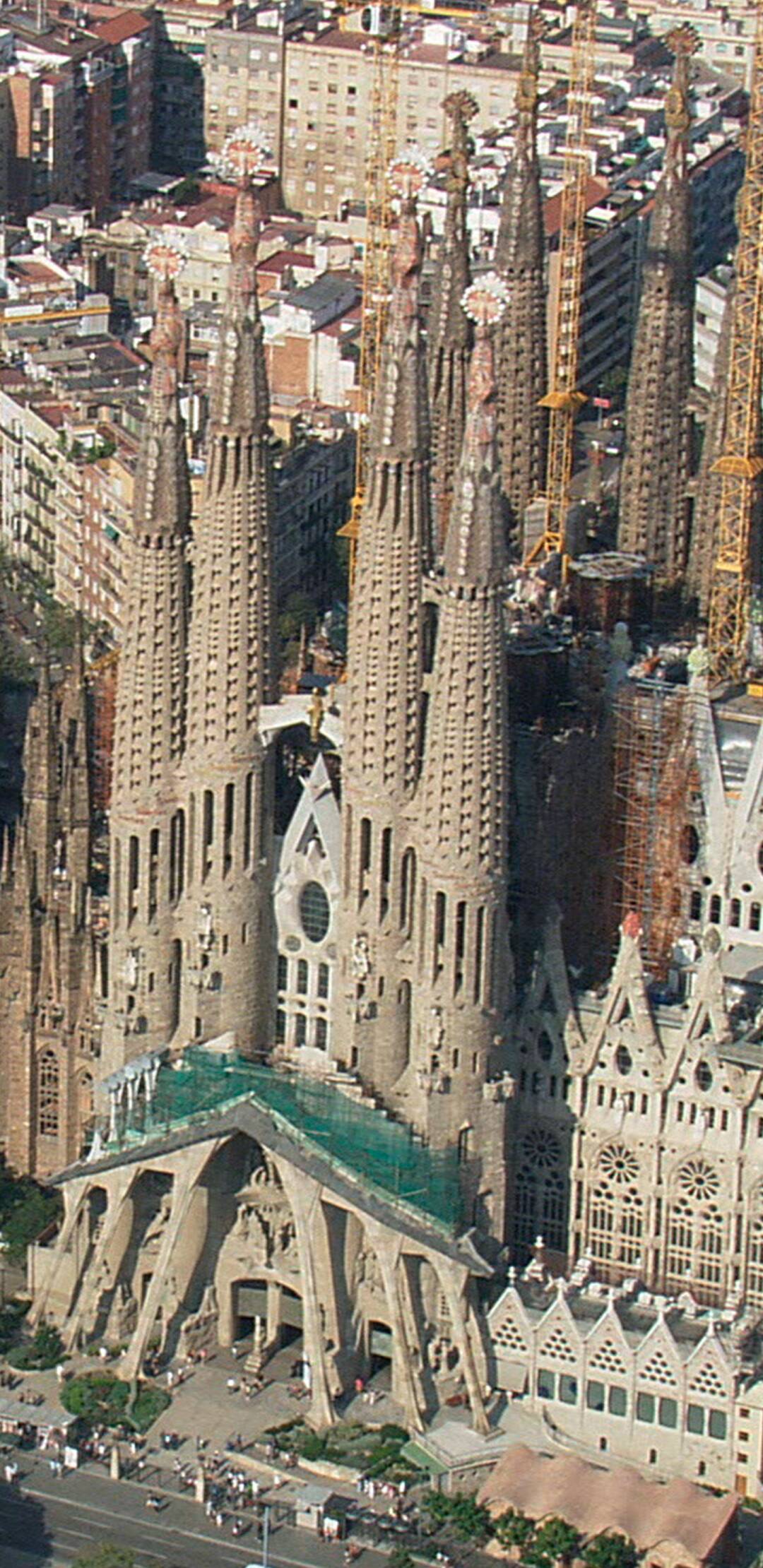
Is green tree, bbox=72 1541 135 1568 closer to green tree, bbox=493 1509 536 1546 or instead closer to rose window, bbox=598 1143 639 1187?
green tree, bbox=493 1509 536 1546

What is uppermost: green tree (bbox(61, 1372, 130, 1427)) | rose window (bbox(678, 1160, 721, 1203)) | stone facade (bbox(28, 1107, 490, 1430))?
rose window (bbox(678, 1160, 721, 1203))

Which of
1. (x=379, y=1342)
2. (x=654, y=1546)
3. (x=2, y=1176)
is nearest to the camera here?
(x=654, y=1546)

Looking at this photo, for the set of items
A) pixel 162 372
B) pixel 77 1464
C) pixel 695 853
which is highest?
pixel 162 372

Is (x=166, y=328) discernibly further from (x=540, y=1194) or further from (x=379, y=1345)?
(x=379, y=1345)

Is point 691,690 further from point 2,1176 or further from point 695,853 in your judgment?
point 2,1176

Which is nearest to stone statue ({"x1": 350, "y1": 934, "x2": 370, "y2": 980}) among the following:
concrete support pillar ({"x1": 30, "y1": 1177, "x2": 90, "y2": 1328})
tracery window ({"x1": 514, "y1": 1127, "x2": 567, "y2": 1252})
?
tracery window ({"x1": 514, "y1": 1127, "x2": 567, "y2": 1252})

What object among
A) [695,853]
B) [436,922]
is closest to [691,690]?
[695,853]

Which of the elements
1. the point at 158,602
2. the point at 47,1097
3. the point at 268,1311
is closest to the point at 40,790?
the point at 47,1097

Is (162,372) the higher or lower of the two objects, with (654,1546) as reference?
higher
